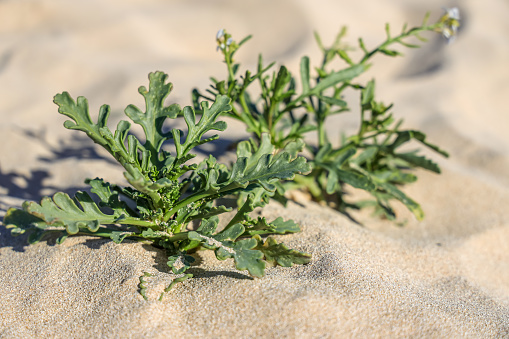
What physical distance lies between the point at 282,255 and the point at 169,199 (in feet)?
1.50

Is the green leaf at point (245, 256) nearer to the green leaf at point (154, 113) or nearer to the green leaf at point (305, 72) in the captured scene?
the green leaf at point (154, 113)

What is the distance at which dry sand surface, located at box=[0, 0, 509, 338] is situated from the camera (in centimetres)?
158

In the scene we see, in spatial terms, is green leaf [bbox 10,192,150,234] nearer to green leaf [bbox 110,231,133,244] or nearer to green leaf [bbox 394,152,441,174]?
green leaf [bbox 110,231,133,244]

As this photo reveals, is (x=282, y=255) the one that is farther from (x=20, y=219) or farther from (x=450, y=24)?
(x=450, y=24)

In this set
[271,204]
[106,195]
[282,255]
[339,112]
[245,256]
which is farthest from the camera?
[339,112]

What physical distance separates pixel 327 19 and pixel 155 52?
194 centimetres

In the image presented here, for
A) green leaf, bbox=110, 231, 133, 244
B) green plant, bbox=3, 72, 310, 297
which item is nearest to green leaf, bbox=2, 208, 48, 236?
green plant, bbox=3, 72, 310, 297

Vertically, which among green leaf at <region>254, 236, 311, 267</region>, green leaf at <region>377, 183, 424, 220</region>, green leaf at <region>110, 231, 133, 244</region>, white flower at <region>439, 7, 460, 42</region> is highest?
white flower at <region>439, 7, 460, 42</region>

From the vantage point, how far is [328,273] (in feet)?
5.86

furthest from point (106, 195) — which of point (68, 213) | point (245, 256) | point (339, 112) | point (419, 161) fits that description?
point (419, 161)

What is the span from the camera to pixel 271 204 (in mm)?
2291

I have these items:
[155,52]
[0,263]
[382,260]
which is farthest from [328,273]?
[155,52]

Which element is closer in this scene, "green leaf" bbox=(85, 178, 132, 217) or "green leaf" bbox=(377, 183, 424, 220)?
"green leaf" bbox=(85, 178, 132, 217)

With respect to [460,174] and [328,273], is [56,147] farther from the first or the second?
[460,174]
